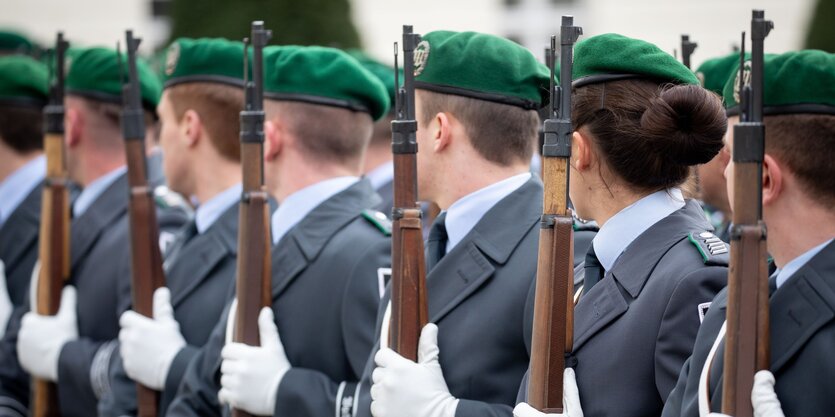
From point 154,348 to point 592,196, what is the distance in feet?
7.48

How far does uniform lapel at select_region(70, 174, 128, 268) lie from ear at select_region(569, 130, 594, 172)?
320 centimetres

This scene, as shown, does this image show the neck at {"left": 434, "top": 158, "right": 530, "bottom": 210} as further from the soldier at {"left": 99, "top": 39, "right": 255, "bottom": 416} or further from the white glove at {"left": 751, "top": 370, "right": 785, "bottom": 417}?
the white glove at {"left": 751, "top": 370, "right": 785, "bottom": 417}

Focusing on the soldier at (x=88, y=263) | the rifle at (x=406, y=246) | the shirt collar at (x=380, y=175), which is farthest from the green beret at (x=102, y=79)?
the rifle at (x=406, y=246)

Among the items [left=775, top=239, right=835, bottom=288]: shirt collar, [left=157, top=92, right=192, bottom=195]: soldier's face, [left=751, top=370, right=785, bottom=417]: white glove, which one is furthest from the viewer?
[left=157, top=92, right=192, bottom=195]: soldier's face

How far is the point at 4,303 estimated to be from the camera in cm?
659

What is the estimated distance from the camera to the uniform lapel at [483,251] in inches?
151

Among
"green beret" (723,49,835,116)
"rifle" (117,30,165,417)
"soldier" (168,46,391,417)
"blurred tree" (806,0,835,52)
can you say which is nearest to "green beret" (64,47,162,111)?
"rifle" (117,30,165,417)

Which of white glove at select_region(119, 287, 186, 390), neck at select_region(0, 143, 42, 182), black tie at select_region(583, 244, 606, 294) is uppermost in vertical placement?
black tie at select_region(583, 244, 606, 294)

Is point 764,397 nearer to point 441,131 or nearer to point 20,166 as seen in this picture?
point 441,131

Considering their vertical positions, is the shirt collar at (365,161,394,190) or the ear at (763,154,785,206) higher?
the ear at (763,154,785,206)

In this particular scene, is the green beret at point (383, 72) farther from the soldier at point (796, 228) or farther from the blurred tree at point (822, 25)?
the blurred tree at point (822, 25)

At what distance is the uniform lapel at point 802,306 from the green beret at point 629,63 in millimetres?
763

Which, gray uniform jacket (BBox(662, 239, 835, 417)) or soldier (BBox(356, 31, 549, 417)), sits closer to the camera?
gray uniform jacket (BBox(662, 239, 835, 417))

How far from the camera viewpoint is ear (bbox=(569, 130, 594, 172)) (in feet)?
11.5
